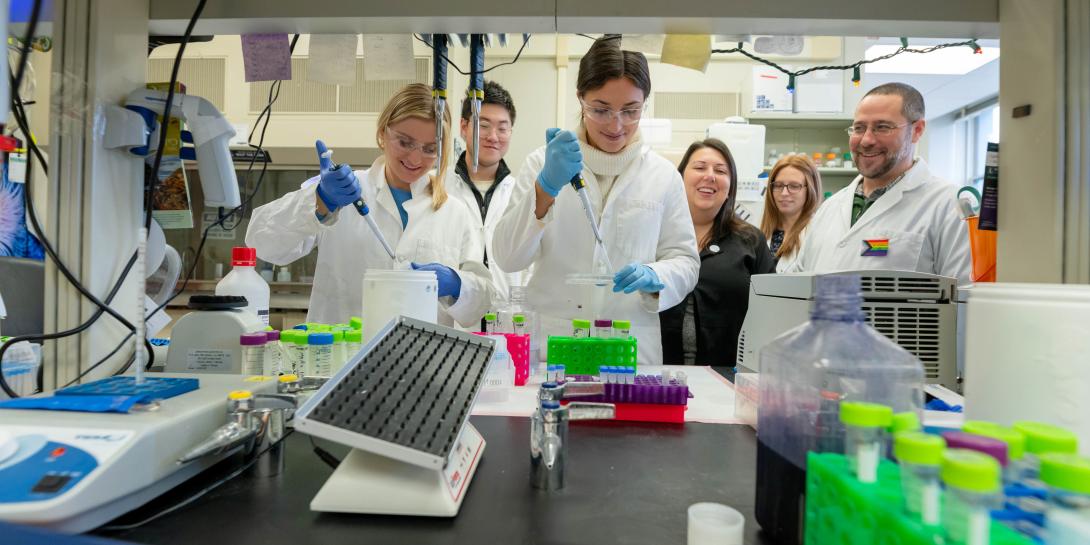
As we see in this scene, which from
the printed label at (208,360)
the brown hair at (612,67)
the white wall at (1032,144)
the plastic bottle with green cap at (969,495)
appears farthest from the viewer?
the brown hair at (612,67)

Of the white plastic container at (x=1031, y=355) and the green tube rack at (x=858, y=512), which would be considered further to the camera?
the white plastic container at (x=1031, y=355)

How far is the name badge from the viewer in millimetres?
2189

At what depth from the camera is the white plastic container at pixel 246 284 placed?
1.25 metres

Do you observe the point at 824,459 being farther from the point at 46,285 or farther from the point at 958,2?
the point at 46,285

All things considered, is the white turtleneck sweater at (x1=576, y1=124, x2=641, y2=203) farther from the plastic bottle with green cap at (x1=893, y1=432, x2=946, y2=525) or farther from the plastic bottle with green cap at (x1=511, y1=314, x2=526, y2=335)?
the plastic bottle with green cap at (x1=893, y1=432, x2=946, y2=525)

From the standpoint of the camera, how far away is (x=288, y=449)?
0.71 m

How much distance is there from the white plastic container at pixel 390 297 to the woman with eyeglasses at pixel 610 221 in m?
0.68

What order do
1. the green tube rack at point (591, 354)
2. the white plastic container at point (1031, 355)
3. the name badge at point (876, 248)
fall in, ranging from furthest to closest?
the name badge at point (876, 248) → the green tube rack at point (591, 354) → the white plastic container at point (1031, 355)

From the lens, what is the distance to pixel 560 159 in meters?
1.45

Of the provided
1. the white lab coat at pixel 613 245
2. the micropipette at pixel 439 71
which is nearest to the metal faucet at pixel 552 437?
the micropipette at pixel 439 71

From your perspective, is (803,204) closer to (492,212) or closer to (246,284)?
(492,212)

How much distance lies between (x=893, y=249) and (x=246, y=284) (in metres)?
2.22

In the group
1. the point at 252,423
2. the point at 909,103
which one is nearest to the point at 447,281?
the point at 252,423

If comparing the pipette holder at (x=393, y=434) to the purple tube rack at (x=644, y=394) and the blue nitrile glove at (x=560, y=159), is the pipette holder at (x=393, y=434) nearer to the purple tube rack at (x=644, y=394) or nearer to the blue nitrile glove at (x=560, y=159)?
the purple tube rack at (x=644, y=394)
